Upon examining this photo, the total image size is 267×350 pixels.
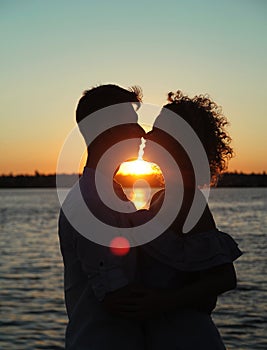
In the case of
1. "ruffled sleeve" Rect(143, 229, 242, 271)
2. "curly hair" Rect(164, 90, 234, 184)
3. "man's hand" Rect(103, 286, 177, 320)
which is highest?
"curly hair" Rect(164, 90, 234, 184)

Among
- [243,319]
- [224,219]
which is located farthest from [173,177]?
[224,219]

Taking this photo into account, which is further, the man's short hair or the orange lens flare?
the man's short hair

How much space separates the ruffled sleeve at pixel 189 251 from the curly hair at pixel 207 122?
1.33 feet

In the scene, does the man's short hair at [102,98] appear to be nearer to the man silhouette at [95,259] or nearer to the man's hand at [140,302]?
the man silhouette at [95,259]

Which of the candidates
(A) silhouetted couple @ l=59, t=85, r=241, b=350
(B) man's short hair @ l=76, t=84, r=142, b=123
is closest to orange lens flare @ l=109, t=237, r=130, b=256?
(A) silhouetted couple @ l=59, t=85, r=241, b=350

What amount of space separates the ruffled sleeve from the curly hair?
406 millimetres

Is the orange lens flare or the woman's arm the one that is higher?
A: the orange lens flare

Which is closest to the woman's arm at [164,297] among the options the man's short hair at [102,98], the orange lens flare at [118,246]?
the orange lens flare at [118,246]

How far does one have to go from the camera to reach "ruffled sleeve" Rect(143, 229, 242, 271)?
9.12 ft

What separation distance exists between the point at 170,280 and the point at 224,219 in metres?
40.0

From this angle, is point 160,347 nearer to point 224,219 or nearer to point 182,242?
point 182,242

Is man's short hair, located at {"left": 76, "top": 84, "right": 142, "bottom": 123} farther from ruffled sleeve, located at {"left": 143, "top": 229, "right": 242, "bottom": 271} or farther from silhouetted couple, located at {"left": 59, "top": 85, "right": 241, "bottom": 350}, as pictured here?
ruffled sleeve, located at {"left": 143, "top": 229, "right": 242, "bottom": 271}

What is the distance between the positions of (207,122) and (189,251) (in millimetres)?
611

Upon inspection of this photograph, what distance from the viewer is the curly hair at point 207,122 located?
3.03 meters
